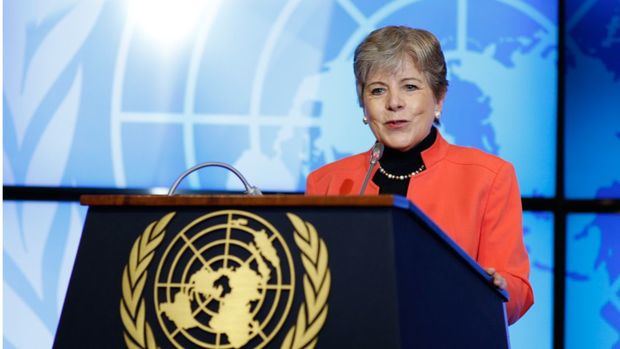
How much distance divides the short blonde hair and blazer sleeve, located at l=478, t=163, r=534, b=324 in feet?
0.93

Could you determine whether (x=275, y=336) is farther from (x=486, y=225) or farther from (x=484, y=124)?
(x=484, y=124)

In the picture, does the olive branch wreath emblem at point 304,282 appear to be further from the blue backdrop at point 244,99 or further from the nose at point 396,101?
the blue backdrop at point 244,99

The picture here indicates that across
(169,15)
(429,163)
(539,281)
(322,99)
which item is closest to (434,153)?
(429,163)

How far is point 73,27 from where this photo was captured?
12.6ft

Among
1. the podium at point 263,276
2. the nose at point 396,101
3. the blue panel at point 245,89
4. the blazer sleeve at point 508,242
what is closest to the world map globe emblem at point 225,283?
the podium at point 263,276

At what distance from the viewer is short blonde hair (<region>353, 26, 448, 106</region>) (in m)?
2.26

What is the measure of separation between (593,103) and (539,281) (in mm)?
699

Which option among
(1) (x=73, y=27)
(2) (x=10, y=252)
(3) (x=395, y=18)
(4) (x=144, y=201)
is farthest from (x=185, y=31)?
(4) (x=144, y=201)

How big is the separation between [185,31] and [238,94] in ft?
1.08

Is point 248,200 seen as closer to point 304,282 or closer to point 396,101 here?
point 304,282

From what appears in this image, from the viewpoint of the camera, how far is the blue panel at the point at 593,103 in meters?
3.65

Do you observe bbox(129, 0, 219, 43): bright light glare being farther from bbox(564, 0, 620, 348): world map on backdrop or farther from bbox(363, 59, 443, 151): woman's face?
bbox(363, 59, 443, 151): woman's face

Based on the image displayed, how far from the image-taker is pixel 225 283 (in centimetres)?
154

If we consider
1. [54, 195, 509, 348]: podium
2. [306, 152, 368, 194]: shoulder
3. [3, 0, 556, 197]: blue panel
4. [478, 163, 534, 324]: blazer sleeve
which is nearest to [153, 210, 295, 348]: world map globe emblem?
[54, 195, 509, 348]: podium
